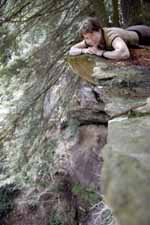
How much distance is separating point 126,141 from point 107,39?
1.74 meters

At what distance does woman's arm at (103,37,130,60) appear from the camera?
325 centimetres

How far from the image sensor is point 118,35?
133 inches

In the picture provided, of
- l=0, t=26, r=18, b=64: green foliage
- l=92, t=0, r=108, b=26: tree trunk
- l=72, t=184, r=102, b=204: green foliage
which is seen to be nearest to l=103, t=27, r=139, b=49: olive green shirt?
l=92, t=0, r=108, b=26: tree trunk

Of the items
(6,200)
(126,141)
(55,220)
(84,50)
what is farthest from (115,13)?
(126,141)

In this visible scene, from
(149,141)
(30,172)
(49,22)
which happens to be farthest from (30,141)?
(149,141)

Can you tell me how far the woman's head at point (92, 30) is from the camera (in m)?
3.22

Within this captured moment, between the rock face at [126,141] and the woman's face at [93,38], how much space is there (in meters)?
0.20

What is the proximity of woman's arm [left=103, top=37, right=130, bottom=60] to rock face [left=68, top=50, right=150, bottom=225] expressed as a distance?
0.18ft

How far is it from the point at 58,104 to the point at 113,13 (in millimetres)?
1590

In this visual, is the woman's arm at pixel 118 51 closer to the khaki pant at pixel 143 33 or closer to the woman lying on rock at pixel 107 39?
the woman lying on rock at pixel 107 39

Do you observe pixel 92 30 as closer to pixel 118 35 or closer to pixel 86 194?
pixel 118 35

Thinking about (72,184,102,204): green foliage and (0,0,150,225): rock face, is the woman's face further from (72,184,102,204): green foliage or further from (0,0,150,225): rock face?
(72,184,102,204): green foliage

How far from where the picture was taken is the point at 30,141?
461 cm

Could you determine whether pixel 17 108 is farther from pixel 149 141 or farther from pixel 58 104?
pixel 149 141
